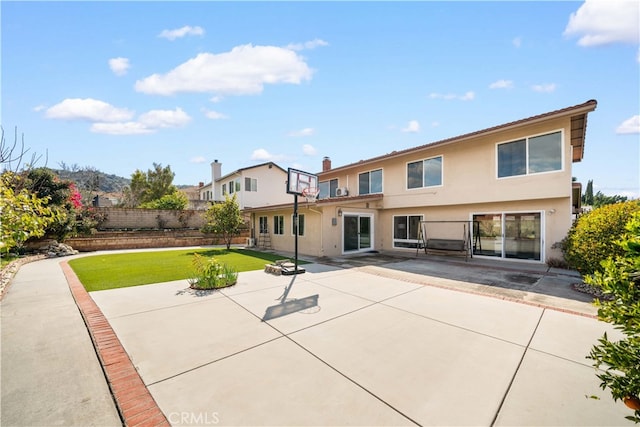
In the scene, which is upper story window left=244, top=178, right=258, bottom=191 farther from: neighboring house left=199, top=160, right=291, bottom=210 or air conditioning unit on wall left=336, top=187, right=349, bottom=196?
air conditioning unit on wall left=336, top=187, right=349, bottom=196

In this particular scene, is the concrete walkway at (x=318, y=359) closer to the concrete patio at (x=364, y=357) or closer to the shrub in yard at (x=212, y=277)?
the concrete patio at (x=364, y=357)

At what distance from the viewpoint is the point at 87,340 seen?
154 inches

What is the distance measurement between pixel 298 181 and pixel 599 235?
28.4 ft

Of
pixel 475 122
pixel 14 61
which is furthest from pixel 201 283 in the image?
pixel 475 122

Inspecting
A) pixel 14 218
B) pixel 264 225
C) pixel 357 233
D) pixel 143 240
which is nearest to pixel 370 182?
pixel 357 233

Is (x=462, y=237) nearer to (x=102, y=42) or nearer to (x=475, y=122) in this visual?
(x=475, y=122)

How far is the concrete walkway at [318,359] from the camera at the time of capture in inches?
98.7

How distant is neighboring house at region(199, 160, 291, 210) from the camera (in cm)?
2448

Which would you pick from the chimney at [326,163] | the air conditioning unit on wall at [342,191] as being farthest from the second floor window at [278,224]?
the chimney at [326,163]

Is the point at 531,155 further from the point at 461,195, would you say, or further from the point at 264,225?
the point at 264,225

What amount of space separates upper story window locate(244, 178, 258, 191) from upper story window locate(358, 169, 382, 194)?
12.3 meters

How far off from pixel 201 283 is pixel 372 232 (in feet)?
35.3

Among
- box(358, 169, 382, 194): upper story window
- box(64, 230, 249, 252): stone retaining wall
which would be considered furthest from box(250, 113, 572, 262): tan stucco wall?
box(64, 230, 249, 252): stone retaining wall

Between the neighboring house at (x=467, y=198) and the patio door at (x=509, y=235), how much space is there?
0.04 m
